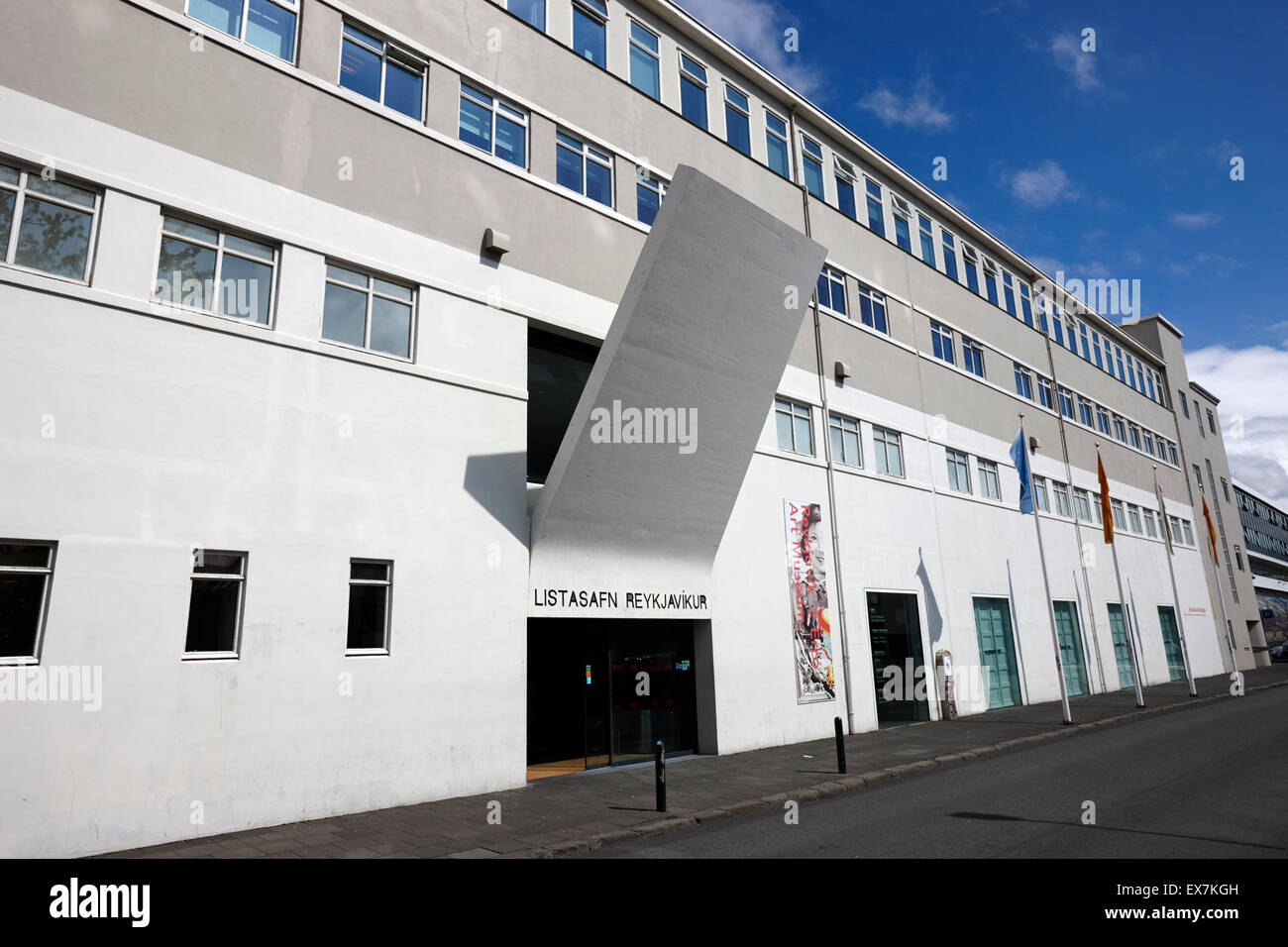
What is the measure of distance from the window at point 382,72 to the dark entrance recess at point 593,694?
32.8ft

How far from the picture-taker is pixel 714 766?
49.6ft

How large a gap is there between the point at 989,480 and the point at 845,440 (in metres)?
9.17

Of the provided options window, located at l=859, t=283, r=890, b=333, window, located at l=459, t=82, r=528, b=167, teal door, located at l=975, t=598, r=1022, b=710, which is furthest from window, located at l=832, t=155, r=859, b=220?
teal door, located at l=975, t=598, r=1022, b=710

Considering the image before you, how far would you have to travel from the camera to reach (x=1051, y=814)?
972 centimetres

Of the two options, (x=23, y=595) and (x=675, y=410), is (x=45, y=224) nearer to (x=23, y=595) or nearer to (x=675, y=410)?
(x=23, y=595)

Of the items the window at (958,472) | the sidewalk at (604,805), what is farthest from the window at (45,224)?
the window at (958,472)

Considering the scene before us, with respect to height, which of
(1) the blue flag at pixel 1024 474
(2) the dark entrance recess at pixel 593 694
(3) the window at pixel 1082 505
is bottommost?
(2) the dark entrance recess at pixel 593 694

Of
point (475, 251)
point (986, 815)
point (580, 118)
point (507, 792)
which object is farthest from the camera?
point (580, 118)

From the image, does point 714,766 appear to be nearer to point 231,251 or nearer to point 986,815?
point 986,815

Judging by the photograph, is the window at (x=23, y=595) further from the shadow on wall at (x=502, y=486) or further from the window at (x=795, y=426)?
the window at (x=795, y=426)

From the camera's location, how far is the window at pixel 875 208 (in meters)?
26.5

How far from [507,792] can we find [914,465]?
56.1ft

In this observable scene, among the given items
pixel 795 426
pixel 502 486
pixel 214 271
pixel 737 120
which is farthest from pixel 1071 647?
pixel 214 271
